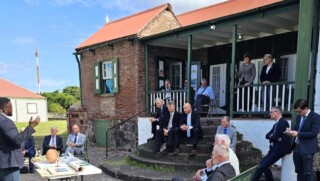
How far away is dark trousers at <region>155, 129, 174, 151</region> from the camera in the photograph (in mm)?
5973

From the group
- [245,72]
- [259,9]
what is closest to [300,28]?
[259,9]

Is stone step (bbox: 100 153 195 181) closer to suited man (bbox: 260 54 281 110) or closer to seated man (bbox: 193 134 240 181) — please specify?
seated man (bbox: 193 134 240 181)

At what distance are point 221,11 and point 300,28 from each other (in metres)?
4.93

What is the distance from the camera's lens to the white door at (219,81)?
30.1 ft

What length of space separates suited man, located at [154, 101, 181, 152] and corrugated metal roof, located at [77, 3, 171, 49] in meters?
3.84

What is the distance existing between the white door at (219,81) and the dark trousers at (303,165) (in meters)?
5.05

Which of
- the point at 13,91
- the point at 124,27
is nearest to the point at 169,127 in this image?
the point at 124,27

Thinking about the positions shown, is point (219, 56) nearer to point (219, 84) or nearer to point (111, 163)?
point (219, 84)

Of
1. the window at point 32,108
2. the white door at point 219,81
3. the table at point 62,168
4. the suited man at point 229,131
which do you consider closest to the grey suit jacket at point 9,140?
the table at point 62,168

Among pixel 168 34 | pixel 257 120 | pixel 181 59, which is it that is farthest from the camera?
pixel 181 59

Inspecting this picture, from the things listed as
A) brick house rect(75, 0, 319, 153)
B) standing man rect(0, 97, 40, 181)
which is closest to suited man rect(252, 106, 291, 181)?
brick house rect(75, 0, 319, 153)

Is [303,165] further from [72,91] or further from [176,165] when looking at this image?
[72,91]

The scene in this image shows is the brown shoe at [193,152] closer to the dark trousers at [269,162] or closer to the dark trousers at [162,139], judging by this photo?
the dark trousers at [162,139]

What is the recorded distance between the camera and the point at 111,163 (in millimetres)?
6992
